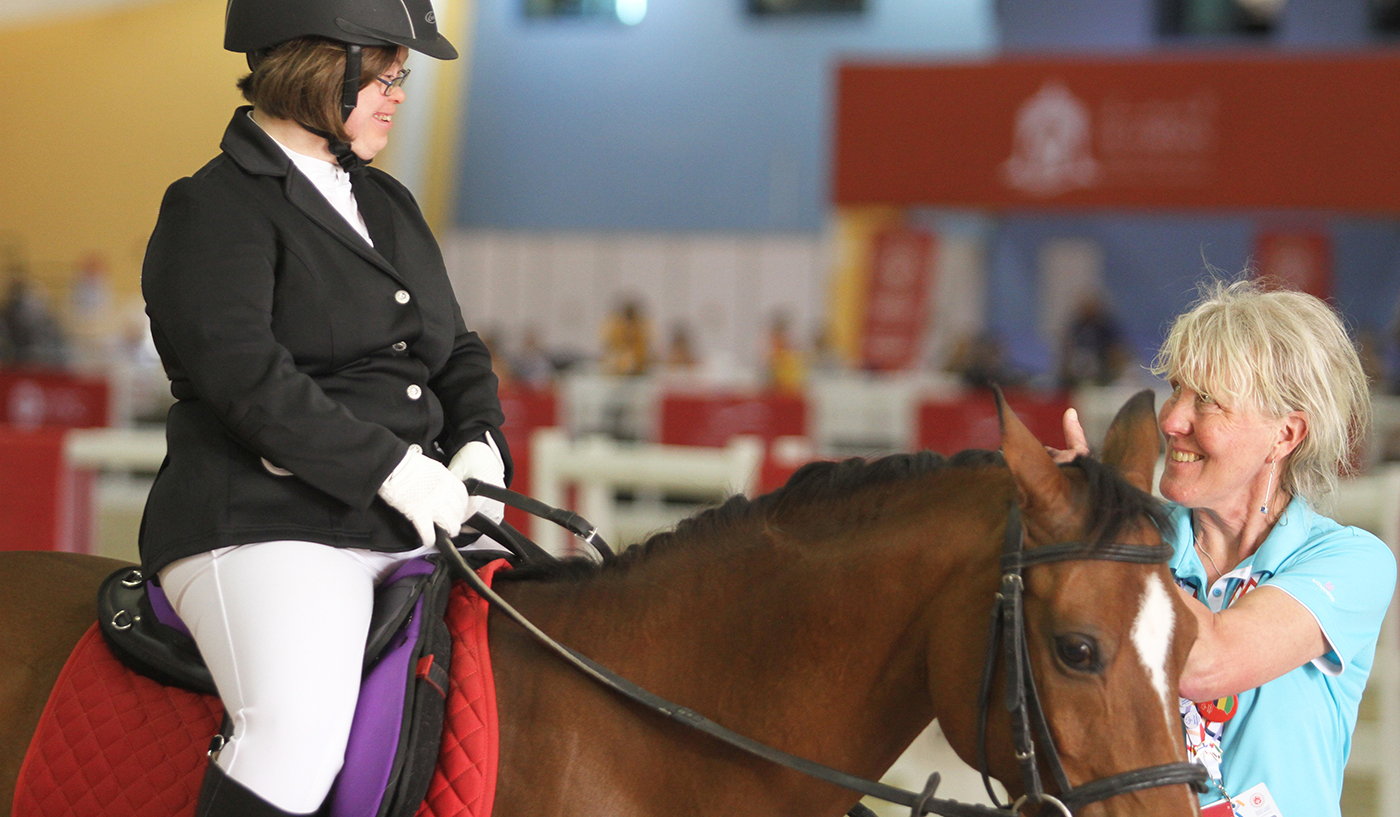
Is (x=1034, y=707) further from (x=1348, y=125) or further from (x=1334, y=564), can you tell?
(x=1348, y=125)

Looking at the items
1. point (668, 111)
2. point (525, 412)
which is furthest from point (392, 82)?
point (668, 111)

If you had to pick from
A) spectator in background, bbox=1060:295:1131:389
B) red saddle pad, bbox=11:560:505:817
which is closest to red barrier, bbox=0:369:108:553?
red saddle pad, bbox=11:560:505:817

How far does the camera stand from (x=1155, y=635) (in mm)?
1424

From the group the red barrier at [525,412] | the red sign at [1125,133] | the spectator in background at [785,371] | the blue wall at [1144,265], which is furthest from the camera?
the blue wall at [1144,265]

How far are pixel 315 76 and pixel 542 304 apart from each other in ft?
60.3

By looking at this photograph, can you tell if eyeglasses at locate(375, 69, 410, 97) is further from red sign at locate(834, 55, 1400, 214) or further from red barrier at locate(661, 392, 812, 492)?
red sign at locate(834, 55, 1400, 214)

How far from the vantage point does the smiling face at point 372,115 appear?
176 cm

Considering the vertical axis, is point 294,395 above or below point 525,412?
above

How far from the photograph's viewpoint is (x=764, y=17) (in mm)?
19094

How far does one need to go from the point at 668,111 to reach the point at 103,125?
9.27m

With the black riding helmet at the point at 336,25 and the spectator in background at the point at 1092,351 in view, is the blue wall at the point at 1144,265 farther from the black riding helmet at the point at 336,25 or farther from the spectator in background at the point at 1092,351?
the black riding helmet at the point at 336,25

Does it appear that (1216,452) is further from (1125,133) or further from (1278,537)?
(1125,133)

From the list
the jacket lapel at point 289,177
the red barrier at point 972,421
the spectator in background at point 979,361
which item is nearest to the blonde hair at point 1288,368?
the jacket lapel at point 289,177

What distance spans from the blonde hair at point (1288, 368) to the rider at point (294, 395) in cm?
106
